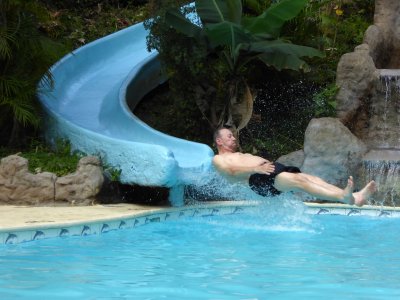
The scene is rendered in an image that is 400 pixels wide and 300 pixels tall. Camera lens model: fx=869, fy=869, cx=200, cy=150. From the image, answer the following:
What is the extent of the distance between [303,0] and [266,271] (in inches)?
229

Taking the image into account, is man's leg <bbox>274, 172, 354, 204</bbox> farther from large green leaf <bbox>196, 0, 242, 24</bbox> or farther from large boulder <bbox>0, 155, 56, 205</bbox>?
large green leaf <bbox>196, 0, 242, 24</bbox>

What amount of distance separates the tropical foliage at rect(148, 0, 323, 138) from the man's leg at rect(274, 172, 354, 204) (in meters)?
3.00

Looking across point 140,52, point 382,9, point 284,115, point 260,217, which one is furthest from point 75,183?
point 382,9

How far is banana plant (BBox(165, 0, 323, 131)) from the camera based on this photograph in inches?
443

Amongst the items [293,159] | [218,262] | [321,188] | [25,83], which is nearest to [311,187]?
[321,188]

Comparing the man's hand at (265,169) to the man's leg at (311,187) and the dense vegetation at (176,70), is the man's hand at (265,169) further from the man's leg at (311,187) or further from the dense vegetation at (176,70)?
the dense vegetation at (176,70)

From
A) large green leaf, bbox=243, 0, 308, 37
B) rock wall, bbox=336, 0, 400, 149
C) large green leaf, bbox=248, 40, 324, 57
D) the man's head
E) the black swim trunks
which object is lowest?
the black swim trunks

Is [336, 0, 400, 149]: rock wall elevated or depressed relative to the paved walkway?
elevated

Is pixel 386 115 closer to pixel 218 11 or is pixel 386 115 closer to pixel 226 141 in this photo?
pixel 218 11

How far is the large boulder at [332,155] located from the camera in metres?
10.9

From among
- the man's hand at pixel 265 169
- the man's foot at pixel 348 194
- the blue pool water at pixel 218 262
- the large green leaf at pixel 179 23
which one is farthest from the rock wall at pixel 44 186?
the man's foot at pixel 348 194

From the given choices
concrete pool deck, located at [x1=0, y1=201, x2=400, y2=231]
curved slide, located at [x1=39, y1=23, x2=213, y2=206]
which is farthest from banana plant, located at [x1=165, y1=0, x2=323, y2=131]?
concrete pool deck, located at [x1=0, y1=201, x2=400, y2=231]

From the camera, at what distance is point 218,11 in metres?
11.7

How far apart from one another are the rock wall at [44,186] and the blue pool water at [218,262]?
1.03 m
